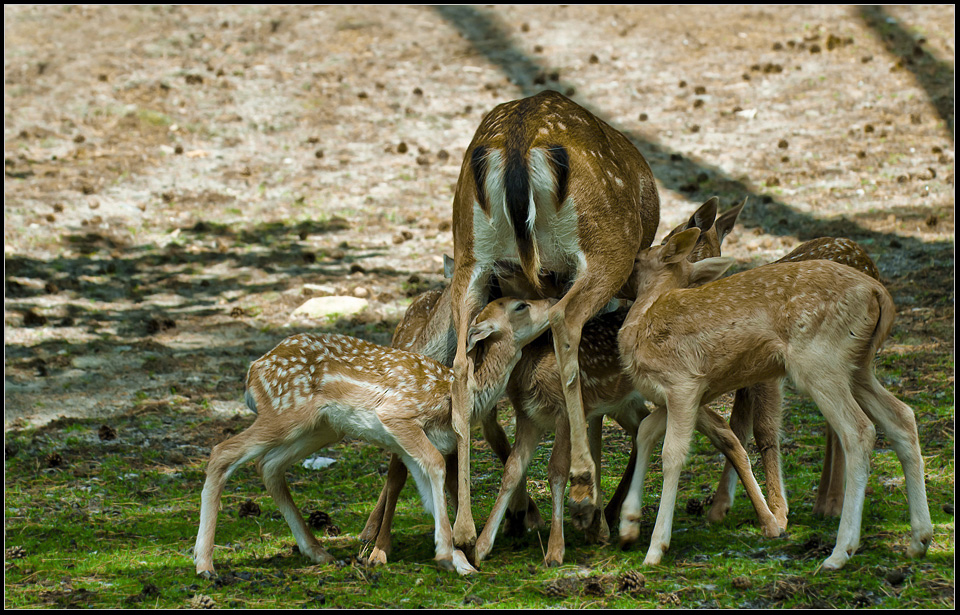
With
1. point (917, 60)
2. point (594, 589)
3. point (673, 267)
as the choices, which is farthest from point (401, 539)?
point (917, 60)

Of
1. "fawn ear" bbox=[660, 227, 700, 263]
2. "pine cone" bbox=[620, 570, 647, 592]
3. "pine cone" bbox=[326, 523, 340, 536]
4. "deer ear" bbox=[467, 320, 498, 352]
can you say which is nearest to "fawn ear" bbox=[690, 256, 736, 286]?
"fawn ear" bbox=[660, 227, 700, 263]

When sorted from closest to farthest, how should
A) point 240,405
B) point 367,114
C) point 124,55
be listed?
point 240,405 < point 367,114 < point 124,55

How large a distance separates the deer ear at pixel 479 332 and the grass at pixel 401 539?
50.4 inches

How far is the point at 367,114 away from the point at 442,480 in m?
12.7

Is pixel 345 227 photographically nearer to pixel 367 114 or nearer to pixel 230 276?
pixel 230 276

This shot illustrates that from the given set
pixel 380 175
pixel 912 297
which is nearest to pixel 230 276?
pixel 380 175

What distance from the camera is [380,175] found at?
51.5 feet

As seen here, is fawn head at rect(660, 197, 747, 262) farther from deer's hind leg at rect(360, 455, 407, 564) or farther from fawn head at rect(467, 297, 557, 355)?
deer's hind leg at rect(360, 455, 407, 564)

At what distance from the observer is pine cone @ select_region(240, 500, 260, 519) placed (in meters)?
6.85

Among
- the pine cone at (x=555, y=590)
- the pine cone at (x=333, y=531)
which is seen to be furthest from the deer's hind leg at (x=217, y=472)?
the pine cone at (x=555, y=590)

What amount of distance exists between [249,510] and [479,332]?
2.29m

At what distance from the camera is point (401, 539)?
6352 mm

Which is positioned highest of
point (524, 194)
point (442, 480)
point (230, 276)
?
point (524, 194)

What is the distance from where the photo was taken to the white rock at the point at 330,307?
38.0 feet
